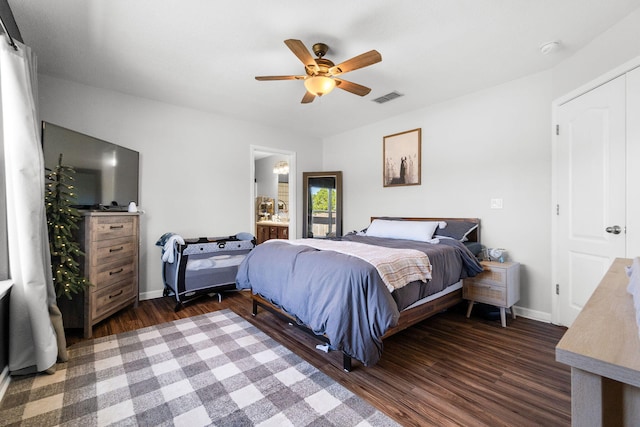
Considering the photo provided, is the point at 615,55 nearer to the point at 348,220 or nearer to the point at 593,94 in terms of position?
the point at 593,94

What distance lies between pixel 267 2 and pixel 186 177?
8.67 ft

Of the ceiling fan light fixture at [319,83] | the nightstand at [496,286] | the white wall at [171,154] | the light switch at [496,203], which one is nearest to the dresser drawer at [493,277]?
the nightstand at [496,286]

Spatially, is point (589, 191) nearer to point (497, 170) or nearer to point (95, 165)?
point (497, 170)

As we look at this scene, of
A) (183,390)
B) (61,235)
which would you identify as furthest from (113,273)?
(183,390)

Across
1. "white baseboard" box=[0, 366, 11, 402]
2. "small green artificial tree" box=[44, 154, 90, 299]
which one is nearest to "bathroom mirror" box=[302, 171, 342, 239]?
"small green artificial tree" box=[44, 154, 90, 299]

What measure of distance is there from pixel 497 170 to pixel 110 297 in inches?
171

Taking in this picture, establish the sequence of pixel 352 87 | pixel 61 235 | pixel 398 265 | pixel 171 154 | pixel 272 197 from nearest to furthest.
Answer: pixel 398 265 → pixel 61 235 → pixel 352 87 → pixel 171 154 → pixel 272 197

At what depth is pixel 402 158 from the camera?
13.8ft

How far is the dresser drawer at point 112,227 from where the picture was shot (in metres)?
2.57

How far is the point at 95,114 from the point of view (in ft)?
10.7

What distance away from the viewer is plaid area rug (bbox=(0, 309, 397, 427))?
153cm

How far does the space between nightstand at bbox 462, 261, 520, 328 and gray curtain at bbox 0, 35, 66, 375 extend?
3.57 m

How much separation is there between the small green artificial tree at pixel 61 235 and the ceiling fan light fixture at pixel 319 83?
213cm

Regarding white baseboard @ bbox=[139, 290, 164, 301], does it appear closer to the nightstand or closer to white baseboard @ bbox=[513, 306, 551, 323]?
the nightstand
